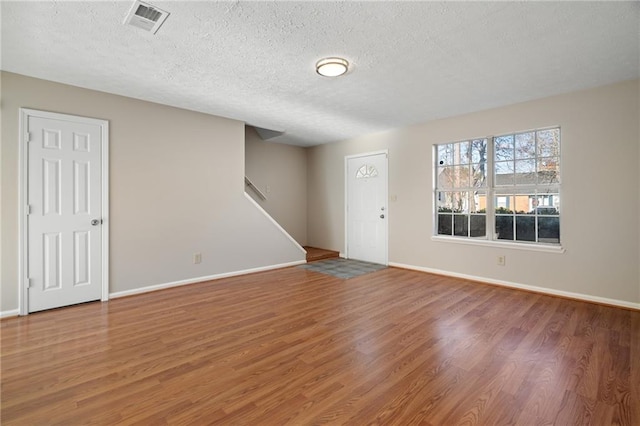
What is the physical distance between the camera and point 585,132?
11.6ft

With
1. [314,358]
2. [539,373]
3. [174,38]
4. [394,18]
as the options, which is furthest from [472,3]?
[314,358]

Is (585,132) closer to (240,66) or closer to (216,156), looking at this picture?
(240,66)

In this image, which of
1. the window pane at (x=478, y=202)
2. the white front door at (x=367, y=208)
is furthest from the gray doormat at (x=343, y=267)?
the window pane at (x=478, y=202)

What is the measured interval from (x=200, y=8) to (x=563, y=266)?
4786mm

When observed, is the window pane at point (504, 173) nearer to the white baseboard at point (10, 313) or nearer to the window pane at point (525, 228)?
the window pane at point (525, 228)

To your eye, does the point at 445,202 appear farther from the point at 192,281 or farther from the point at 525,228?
the point at 192,281

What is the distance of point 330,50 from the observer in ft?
8.73

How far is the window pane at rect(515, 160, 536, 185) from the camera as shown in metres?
4.03

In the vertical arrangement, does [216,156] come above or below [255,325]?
above

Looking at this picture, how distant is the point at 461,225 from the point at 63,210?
5.43 m

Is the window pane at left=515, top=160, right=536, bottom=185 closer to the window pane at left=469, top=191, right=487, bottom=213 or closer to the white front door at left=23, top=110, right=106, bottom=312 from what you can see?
the window pane at left=469, top=191, right=487, bottom=213

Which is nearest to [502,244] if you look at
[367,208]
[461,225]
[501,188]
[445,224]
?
[461,225]

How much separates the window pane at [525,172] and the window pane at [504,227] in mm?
537

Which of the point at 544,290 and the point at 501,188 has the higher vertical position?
the point at 501,188
